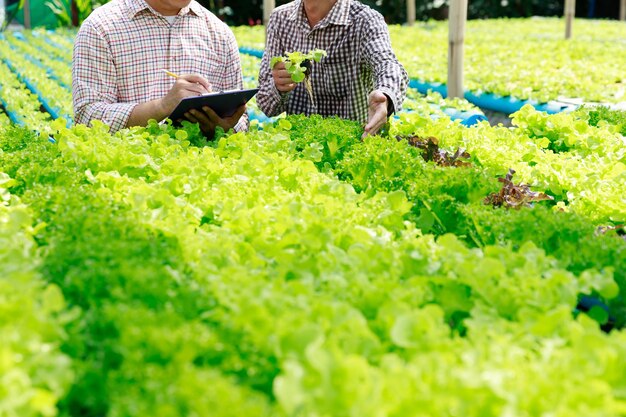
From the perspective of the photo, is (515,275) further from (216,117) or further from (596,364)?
(216,117)

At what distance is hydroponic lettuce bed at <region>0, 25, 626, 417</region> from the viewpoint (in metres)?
1.37

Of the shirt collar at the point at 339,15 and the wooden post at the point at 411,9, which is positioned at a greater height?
the shirt collar at the point at 339,15

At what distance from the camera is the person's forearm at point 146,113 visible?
366 centimetres

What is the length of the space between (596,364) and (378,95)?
2.28 meters

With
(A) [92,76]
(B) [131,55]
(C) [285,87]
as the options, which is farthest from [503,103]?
(A) [92,76]

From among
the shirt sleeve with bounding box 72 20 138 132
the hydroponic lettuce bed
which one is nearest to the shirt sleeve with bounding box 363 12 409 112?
the hydroponic lettuce bed

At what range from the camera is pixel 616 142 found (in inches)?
150

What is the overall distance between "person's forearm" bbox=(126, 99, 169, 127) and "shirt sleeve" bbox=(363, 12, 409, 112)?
108 centimetres

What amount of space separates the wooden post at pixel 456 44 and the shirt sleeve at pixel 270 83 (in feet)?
8.55

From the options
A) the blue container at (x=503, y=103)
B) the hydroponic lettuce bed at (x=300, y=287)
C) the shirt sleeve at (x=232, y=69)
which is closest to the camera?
the hydroponic lettuce bed at (x=300, y=287)

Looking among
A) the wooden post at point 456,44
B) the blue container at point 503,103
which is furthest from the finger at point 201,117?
the blue container at point 503,103

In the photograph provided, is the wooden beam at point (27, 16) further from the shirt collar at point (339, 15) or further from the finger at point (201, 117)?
the finger at point (201, 117)

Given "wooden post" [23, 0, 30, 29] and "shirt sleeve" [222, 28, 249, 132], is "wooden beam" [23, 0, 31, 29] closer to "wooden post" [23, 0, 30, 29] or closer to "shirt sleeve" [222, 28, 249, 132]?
"wooden post" [23, 0, 30, 29]

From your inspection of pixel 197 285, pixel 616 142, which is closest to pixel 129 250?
pixel 197 285
